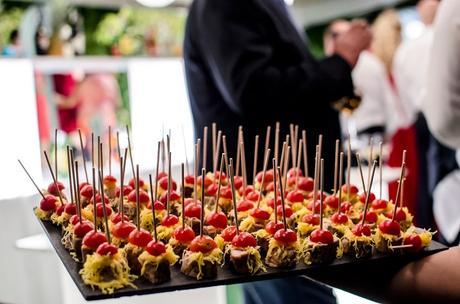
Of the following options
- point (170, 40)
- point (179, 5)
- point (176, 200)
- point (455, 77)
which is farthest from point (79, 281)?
point (179, 5)

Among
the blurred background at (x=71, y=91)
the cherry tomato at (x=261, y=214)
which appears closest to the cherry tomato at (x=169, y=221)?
the cherry tomato at (x=261, y=214)

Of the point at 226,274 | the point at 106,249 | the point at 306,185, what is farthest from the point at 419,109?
the point at 106,249

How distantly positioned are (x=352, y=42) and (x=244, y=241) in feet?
3.44

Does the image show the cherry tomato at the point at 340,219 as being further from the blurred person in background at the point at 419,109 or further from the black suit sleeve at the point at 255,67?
the blurred person in background at the point at 419,109

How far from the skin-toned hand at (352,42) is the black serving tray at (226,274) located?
2.94ft

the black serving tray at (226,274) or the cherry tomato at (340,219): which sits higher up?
the cherry tomato at (340,219)

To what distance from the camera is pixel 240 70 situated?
1832 mm

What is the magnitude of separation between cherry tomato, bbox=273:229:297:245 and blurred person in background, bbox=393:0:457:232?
1054 millimetres

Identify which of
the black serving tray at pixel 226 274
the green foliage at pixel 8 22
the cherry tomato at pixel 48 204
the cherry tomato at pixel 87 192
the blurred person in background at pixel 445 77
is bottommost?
the black serving tray at pixel 226 274

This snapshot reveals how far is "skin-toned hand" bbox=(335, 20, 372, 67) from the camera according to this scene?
2016mm

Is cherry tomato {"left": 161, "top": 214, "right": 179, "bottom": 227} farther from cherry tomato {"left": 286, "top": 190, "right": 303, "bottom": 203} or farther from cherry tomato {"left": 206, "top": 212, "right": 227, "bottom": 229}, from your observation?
cherry tomato {"left": 286, "top": 190, "right": 303, "bottom": 203}

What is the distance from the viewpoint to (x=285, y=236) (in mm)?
1175

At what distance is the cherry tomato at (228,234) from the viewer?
1234 mm

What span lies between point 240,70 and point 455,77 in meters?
0.58
